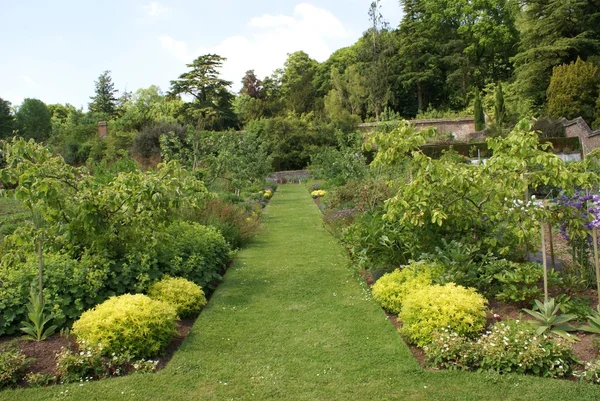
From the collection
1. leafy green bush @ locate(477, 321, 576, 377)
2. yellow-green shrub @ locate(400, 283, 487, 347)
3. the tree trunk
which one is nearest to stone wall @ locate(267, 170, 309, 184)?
the tree trunk

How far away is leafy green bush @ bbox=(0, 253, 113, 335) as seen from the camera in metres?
4.59

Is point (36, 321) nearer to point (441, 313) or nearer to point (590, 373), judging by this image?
point (441, 313)

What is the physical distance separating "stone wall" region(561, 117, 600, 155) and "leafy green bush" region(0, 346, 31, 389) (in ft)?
76.0

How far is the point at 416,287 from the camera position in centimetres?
514

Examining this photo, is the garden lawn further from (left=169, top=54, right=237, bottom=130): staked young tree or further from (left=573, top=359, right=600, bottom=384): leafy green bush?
(left=169, top=54, right=237, bottom=130): staked young tree

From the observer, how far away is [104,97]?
55.8 meters

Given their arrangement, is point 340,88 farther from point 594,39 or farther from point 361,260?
point 361,260

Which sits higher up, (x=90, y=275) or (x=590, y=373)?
(x=90, y=275)

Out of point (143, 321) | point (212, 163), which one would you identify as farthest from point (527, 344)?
point (212, 163)

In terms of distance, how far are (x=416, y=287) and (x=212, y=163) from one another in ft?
34.2

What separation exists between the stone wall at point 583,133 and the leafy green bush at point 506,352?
20.8 metres

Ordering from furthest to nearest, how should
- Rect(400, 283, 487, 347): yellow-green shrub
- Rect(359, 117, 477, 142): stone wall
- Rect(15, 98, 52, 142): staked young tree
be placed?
Rect(15, 98, 52, 142): staked young tree, Rect(359, 117, 477, 142): stone wall, Rect(400, 283, 487, 347): yellow-green shrub

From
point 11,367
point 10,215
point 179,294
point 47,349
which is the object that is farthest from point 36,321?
point 10,215

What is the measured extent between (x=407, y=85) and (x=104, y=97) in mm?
35046
